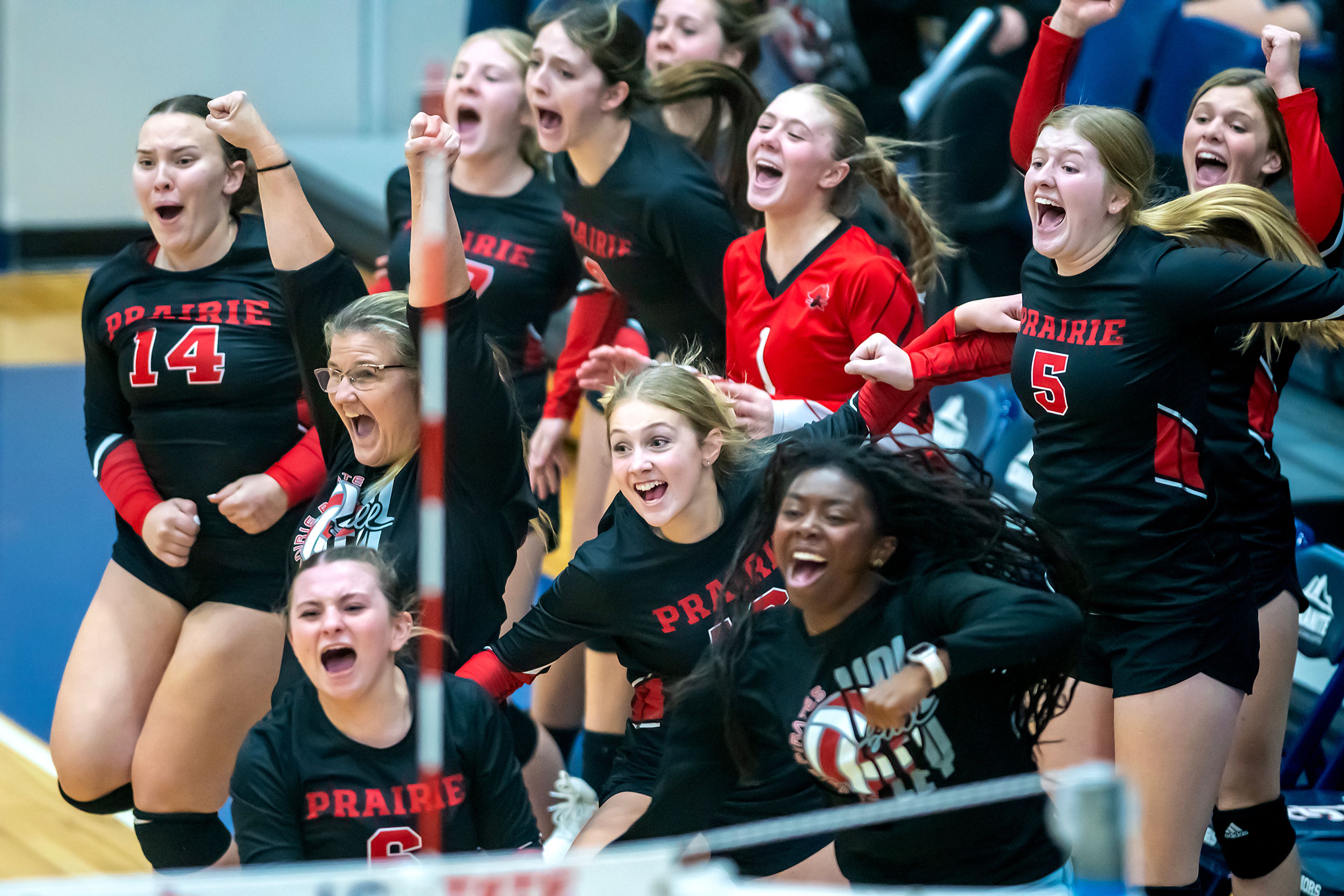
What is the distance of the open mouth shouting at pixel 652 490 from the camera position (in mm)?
2916

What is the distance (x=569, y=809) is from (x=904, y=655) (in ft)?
4.85

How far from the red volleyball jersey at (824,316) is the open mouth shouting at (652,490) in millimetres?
532

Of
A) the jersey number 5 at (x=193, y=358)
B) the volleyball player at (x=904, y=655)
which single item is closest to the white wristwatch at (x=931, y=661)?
the volleyball player at (x=904, y=655)

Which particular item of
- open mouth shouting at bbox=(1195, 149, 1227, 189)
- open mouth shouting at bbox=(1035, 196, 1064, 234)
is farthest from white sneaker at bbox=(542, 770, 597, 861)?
open mouth shouting at bbox=(1195, 149, 1227, 189)

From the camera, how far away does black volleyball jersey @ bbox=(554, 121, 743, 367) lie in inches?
153

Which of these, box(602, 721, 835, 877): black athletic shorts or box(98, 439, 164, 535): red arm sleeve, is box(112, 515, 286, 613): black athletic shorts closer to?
box(98, 439, 164, 535): red arm sleeve

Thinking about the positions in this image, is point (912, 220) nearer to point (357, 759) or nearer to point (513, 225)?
point (513, 225)

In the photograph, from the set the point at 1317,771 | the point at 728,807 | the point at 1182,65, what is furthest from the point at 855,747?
the point at 1182,65

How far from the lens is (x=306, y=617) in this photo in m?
2.60

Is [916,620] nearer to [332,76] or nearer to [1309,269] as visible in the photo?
[1309,269]

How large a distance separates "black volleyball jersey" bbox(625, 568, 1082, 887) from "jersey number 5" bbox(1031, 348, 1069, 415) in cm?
53

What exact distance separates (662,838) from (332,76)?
29.4 feet

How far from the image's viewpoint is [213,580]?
355 cm

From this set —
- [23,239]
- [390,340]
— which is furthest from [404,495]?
[23,239]
